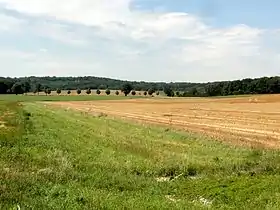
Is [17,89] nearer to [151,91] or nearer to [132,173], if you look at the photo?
[151,91]

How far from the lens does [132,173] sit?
22312 mm

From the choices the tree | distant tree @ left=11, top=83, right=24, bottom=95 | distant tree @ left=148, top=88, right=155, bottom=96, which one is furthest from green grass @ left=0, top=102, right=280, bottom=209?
distant tree @ left=11, top=83, right=24, bottom=95

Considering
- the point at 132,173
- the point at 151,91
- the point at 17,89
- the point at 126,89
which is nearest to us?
the point at 132,173

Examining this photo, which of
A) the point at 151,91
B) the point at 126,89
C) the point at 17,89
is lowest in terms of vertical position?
the point at 151,91

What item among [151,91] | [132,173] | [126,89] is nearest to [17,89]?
[126,89]

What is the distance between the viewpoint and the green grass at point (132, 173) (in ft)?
49.4

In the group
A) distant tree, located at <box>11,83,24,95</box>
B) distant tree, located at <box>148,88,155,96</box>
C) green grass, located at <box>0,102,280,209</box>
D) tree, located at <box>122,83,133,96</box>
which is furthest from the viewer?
distant tree, located at <box>11,83,24,95</box>

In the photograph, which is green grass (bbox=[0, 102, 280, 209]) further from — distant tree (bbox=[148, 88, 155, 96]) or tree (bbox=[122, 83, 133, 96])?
tree (bbox=[122, 83, 133, 96])

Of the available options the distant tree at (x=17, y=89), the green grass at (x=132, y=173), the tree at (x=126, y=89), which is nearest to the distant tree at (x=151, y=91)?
the tree at (x=126, y=89)

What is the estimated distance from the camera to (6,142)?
104 feet

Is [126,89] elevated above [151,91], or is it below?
above

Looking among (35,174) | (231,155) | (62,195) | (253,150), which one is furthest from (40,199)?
(253,150)

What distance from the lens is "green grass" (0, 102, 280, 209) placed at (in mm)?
15047

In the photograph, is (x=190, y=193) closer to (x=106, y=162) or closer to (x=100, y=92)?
(x=106, y=162)
